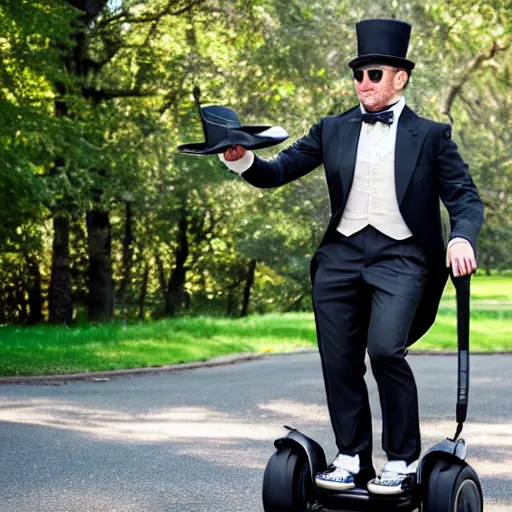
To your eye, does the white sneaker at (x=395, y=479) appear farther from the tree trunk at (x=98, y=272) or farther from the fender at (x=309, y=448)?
the tree trunk at (x=98, y=272)

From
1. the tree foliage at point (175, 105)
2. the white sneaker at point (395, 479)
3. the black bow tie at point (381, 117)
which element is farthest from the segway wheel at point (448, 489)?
the tree foliage at point (175, 105)

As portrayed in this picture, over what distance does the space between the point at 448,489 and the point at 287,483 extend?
25.0 inches

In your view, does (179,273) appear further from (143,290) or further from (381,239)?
(381,239)

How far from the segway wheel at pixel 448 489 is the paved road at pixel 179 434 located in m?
1.47

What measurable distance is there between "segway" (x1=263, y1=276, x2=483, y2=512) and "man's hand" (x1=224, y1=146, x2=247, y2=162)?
0.94 meters

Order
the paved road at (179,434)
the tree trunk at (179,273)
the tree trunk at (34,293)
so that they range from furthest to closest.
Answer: the tree trunk at (179,273)
the tree trunk at (34,293)
the paved road at (179,434)

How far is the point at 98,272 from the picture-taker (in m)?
26.3

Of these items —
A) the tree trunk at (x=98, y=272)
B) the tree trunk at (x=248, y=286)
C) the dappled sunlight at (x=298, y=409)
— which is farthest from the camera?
the tree trunk at (x=248, y=286)

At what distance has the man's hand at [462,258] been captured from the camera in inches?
179

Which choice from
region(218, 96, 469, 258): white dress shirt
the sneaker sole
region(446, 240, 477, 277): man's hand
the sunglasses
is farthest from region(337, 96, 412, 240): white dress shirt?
the sneaker sole

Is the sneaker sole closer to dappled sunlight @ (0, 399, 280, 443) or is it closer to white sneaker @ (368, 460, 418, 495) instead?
white sneaker @ (368, 460, 418, 495)

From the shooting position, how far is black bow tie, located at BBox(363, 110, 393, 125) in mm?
4867

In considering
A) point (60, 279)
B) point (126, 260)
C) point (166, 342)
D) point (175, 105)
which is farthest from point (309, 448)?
point (126, 260)

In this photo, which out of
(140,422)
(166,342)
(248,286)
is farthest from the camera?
(248,286)
